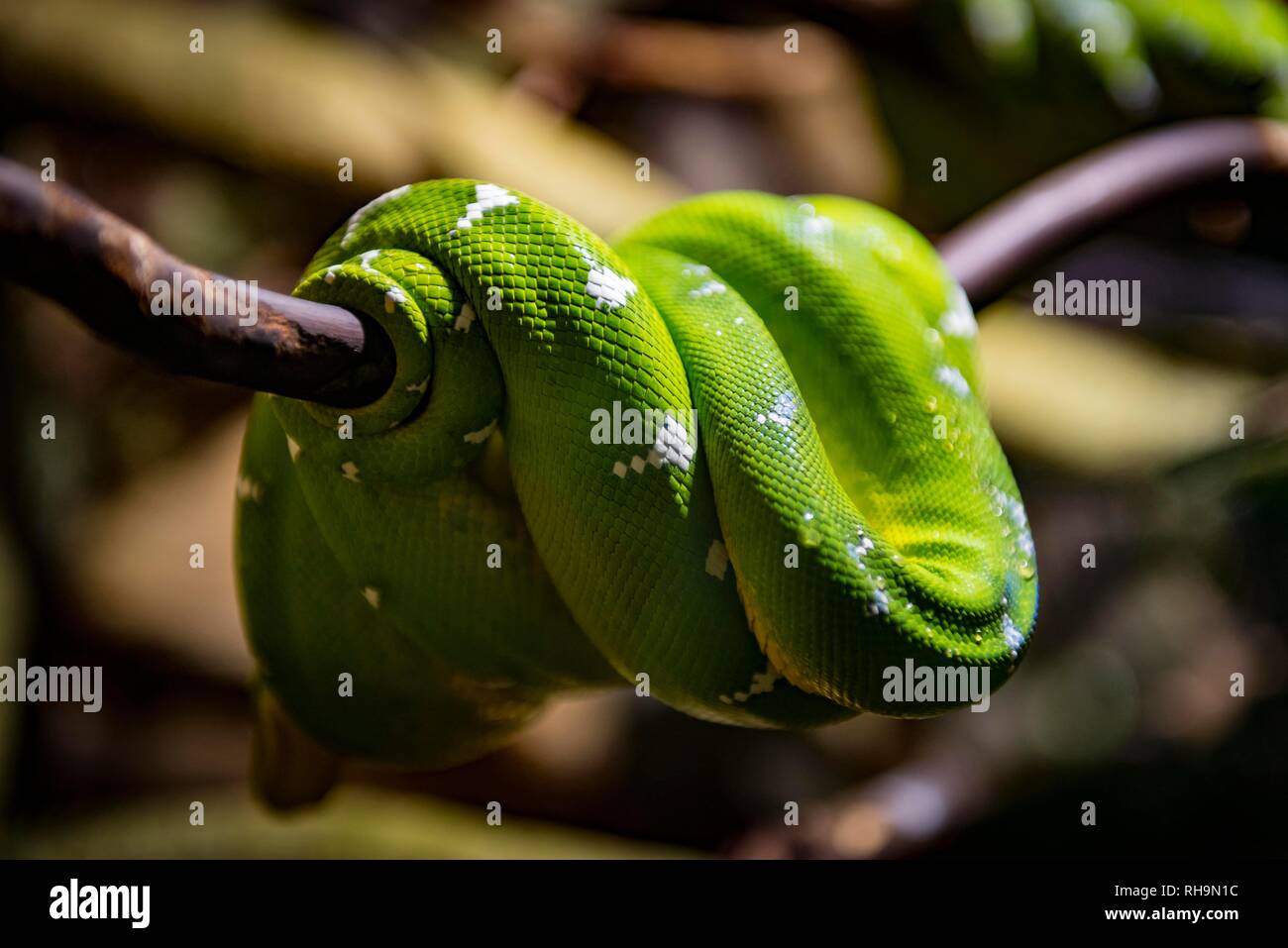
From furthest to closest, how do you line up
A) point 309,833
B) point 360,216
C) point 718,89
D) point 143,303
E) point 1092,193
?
point 718,89, point 309,833, point 1092,193, point 360,216, point 143,303

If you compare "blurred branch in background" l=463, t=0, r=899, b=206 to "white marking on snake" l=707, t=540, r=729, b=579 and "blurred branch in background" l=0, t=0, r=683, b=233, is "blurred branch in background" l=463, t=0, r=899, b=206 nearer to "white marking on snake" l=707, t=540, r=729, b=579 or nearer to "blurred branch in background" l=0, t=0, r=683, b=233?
"blurred branch in background" l=0, t=0, r=683, b=233

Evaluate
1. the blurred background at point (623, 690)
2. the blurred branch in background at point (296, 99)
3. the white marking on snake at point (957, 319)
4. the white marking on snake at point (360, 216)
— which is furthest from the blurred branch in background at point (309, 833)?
the white marking on snake at point (957, 319)

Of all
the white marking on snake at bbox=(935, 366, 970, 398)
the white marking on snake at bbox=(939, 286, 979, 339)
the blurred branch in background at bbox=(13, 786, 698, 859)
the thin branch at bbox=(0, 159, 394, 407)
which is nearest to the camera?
the thin branch at bbox=(0, 159, 394, 407)

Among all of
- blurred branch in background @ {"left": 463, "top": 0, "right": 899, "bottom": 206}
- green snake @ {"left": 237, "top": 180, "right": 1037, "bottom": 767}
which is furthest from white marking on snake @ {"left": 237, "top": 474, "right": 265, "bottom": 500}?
blurred branch in background @ {"left": 463, "top": 0, "right": 899, "bottom": 206}

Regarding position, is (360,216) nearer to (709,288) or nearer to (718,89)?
(709,288)

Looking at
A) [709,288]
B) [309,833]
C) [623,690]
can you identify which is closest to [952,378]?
[709,288]
